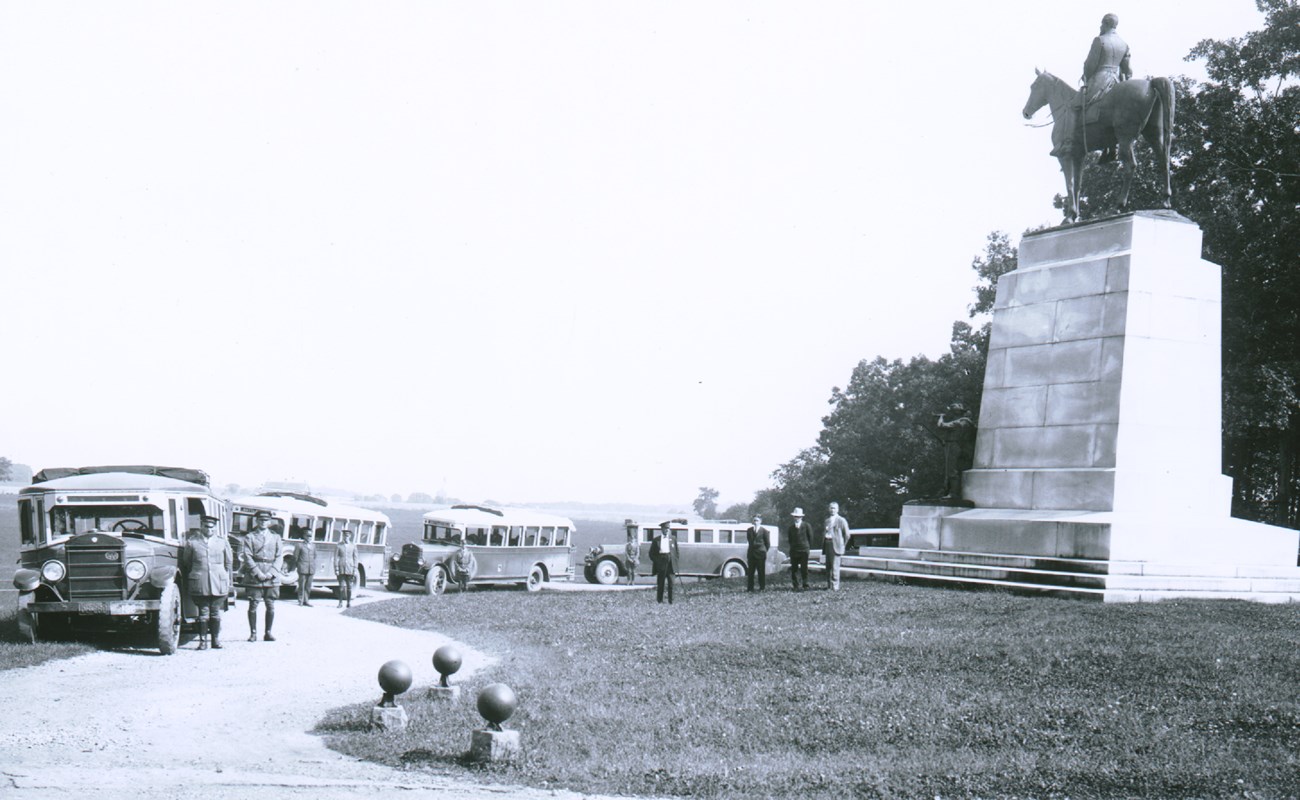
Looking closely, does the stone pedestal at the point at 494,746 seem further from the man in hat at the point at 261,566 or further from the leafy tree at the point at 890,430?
the leafy tree at the point at 890,430

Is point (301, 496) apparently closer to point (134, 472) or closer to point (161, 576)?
point (134, 472)

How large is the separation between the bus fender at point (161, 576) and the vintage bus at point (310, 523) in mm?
10931

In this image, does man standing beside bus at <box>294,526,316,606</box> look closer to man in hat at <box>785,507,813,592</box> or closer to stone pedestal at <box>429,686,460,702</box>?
man in hat at <box>785,507,813,592</box>

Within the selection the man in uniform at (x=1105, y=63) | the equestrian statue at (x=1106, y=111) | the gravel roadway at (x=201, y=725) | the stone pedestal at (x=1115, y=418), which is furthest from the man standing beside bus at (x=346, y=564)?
the man in uniform at (x=1105, y=63)

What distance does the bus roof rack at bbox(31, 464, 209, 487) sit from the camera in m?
17.8

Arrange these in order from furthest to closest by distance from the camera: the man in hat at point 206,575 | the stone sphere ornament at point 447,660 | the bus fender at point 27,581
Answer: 1. the man in hat at point 206,575
2. the bus fender at point 27,581
3. the stone sphere ornament at point 447,660

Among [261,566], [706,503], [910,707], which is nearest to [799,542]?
[261,566]

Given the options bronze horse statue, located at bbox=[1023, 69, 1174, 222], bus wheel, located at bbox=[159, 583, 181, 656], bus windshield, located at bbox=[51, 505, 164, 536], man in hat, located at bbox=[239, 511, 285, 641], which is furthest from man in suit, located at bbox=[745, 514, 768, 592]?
bus windshield, located at bbox=[51, 505, 164, 536]

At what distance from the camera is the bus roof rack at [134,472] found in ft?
58.4

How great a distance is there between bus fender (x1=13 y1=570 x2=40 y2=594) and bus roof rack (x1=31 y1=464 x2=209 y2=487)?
139 inches

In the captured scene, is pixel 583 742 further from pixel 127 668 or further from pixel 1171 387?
pixel 1171 387

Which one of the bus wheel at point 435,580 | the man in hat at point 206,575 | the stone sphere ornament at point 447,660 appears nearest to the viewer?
the stone sphere ornament at point 447,660

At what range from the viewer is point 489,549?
30578 millimetres

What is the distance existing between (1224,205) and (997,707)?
2488cm
